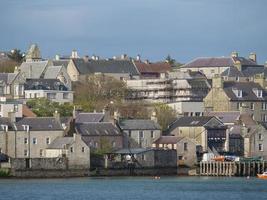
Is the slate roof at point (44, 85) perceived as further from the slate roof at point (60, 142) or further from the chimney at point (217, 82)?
the slate roof at point (60, 142)

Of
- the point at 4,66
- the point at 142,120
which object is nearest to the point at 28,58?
the point at 4,66

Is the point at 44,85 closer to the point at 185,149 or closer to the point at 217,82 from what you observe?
the point at 217,82

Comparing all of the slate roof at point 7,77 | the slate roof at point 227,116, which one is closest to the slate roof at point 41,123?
the slate roof at point 227,116

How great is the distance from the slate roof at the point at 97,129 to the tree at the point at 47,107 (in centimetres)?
835

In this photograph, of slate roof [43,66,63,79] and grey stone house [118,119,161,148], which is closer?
grey stone house [118,119,161,148]

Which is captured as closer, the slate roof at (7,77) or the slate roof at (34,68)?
the slate roof at (7,77)

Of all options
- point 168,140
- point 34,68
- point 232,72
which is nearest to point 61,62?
point 34,68

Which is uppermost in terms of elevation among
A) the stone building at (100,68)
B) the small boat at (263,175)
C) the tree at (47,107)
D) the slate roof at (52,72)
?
the stone building at (100,68)

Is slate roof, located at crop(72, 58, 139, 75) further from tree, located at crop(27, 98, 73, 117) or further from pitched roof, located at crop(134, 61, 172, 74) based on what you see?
tree, located at crop(27, 98, 73, 117)

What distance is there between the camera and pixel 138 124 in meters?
125

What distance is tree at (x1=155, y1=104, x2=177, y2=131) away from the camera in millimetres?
133250

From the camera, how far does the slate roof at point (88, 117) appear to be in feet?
407

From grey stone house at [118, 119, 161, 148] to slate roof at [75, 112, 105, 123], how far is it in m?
1.81

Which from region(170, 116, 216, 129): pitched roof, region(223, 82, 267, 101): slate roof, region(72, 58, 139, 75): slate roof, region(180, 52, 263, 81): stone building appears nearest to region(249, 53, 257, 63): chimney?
region(180, 52, 263, 81): stone building
